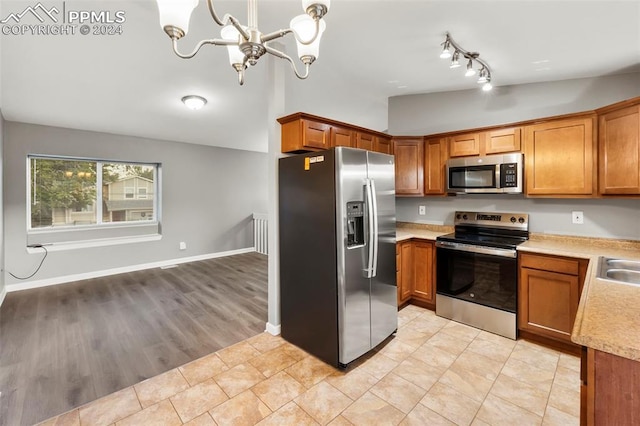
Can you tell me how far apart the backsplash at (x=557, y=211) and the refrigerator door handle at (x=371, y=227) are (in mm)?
1702

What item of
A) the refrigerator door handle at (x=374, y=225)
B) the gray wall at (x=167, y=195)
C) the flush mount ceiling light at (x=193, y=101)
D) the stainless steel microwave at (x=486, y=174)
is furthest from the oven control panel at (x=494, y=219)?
the gray wall at (x=167, y=195)

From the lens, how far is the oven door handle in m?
2.57

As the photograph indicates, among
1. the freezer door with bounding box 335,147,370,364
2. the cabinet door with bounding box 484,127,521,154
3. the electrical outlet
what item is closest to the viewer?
the freezer door with bounding box 335,147,370,364

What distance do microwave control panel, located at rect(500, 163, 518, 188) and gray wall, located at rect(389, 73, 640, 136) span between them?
0.61 meters

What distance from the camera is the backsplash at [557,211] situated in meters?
2.52

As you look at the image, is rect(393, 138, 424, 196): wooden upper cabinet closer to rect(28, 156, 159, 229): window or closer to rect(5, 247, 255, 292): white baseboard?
rect(5, 247, 255, 292): white baseboard

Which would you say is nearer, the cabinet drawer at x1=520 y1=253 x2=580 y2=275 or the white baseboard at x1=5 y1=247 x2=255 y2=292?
the cabinet drawer at x1=520 y1=253 x2=580 y2=275

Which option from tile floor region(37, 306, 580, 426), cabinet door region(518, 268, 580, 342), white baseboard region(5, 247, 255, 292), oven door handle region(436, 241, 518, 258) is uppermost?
oven door handle region(436, 241, 518, 258)

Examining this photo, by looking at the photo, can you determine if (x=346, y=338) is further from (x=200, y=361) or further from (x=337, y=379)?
(x=200, y=361)

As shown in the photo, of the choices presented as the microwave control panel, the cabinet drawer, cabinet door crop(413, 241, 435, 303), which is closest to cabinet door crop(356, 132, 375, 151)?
cabinet door crop(413, 241, 435, 303)

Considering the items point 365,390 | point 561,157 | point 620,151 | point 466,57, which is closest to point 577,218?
point 561,157

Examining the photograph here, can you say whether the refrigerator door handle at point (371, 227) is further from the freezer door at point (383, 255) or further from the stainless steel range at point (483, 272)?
the stainless steel range at point (483, 272)

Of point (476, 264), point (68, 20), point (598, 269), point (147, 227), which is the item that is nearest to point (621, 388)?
point (598, 269)

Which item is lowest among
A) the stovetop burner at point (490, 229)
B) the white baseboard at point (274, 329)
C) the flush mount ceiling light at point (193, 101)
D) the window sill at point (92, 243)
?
the white baseboard at point (274, 329)
